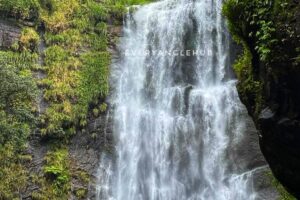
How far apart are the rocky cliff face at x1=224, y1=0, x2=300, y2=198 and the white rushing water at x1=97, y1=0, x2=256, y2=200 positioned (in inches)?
276

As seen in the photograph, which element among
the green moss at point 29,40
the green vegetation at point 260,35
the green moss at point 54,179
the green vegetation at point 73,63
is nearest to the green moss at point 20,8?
the green vegetation at point 73,63

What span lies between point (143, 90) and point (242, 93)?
31.6ft

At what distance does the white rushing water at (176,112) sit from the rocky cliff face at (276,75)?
701 centimetres

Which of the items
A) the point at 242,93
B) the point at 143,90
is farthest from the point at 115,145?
the point at 242,93

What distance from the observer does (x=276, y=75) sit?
6176 millimetres

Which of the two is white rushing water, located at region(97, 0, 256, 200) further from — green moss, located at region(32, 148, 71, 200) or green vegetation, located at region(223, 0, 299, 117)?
green vegetation, located at region(223, 0, 299, 117)

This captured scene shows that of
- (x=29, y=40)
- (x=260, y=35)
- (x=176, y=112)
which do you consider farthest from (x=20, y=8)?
(x=260, y=35)

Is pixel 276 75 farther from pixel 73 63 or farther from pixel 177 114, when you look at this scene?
pixel 73 63

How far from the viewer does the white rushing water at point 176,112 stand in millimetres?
14383

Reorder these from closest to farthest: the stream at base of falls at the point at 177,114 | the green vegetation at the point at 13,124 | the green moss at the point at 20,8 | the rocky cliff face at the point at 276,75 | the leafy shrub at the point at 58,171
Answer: the rocky cliff face at the point at 276,75, the green vegetation at the point at 13,124, the leafy shrub at the point at 58,171, the stream at base of falls at the point at 177,114, the green moss at the point at 20,8

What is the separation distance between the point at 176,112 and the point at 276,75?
9.82 m

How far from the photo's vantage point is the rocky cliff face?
5.95m

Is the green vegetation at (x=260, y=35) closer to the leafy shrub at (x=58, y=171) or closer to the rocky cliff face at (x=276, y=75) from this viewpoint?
the rocky cliff face at (x=276, y=75)

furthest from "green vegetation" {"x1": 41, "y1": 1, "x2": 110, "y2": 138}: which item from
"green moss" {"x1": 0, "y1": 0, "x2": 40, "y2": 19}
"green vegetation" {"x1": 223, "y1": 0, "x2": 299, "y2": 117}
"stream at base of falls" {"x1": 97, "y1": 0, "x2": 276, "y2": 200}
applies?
"green vegetation" {"x1": 223, "y1": 0, "x2": 299, "y2": 117}
